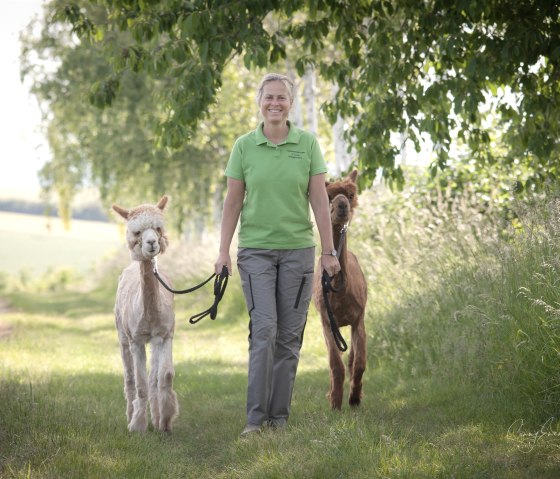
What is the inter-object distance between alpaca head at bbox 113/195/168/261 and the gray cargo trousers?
2.02 ft

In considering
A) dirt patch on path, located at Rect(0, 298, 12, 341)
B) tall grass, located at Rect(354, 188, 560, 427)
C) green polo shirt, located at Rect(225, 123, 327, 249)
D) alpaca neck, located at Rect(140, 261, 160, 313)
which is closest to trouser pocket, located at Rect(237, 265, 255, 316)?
green polo shirt, located at Rect(225, 123, 327, 249)

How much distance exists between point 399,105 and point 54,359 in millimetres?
5700

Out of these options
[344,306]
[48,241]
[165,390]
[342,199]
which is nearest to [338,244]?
[342,199]

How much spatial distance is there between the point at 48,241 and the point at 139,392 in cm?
6132

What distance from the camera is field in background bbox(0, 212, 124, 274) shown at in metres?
53.6

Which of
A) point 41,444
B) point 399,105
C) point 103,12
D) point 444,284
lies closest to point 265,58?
point 399,105

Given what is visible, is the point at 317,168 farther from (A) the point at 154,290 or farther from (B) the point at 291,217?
(A) the point at 154,290

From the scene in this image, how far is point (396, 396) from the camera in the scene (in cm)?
685

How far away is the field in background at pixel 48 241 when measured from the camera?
5356 centimetres

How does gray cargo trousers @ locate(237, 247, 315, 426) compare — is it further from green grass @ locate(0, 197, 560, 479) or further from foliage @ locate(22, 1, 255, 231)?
foliage @ locate(22, 1, 255, 231)

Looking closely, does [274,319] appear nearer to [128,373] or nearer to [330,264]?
[330,264]

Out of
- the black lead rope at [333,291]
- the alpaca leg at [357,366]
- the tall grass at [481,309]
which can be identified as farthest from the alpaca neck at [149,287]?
the tall grass at [481,309]

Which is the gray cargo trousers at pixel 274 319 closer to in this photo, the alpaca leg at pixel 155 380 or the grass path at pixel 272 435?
the grass path at pixel 272 435

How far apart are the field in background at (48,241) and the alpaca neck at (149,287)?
138ft
